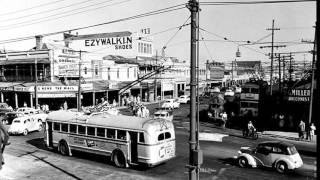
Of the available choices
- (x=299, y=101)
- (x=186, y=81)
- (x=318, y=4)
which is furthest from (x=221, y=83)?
(x=318, y=4)

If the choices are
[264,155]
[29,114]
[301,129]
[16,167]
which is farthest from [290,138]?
[29,114]

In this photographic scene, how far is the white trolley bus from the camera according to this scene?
59.7 feet

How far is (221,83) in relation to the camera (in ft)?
386

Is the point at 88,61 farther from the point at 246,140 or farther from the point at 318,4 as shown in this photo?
the point at 318,4

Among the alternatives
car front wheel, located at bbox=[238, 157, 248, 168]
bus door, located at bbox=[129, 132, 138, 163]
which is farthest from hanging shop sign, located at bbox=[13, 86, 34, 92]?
car front wheel, located at bbox=[238, 157, 248, 168]

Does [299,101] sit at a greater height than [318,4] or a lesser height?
lesser

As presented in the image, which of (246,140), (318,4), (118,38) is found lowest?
(246,140)

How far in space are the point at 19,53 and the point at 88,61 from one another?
9.96m

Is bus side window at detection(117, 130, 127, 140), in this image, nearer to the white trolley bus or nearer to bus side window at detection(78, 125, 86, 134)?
the white trolley bus

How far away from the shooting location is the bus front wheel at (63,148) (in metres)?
22.4

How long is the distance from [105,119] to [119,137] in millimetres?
1680

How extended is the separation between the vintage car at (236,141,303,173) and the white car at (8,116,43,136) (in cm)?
1936

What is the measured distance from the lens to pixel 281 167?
18.1 metres

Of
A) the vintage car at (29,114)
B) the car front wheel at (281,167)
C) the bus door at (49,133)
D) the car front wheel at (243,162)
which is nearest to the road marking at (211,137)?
the car front wheel at (243,162)
